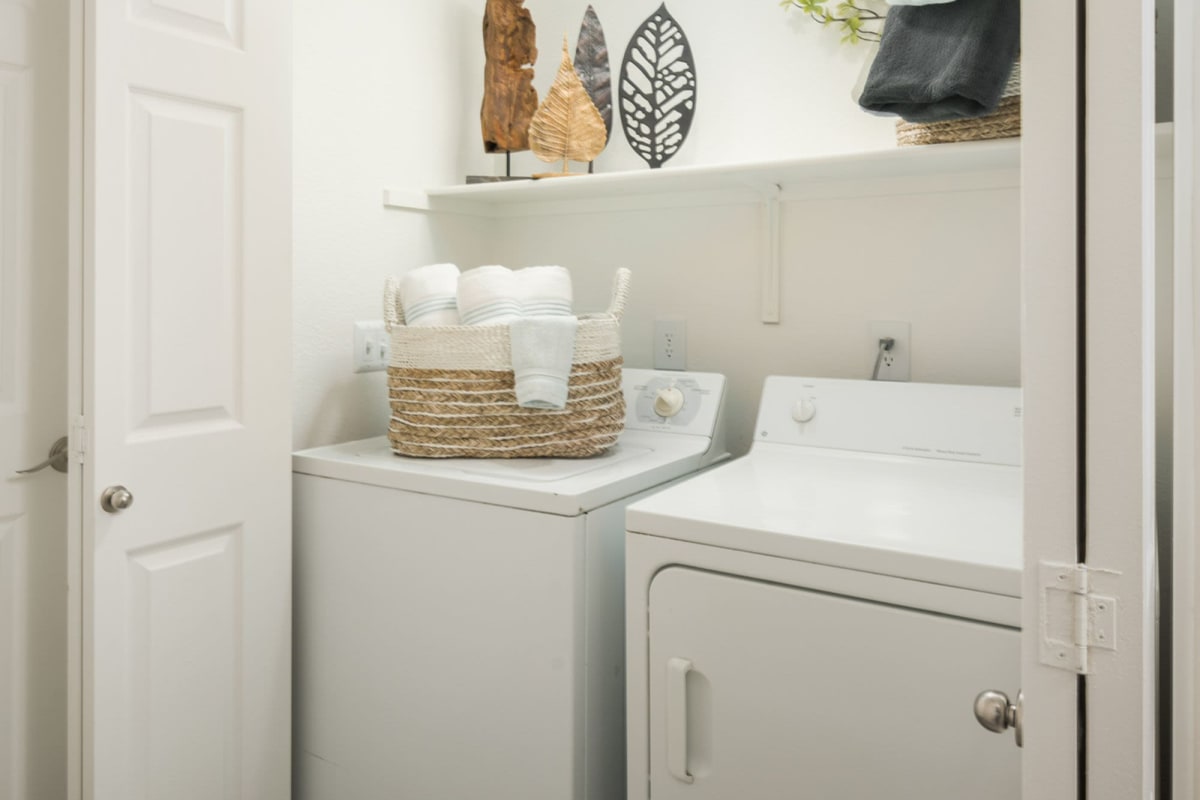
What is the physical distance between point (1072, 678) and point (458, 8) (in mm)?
2090

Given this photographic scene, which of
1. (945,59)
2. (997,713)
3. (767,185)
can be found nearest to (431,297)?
(767,185)

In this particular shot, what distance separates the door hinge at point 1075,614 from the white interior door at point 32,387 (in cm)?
152

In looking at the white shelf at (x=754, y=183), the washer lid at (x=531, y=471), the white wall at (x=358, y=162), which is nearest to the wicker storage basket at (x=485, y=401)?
the washer lid at (x=531, y=471)

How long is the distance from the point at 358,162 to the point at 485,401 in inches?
28.3

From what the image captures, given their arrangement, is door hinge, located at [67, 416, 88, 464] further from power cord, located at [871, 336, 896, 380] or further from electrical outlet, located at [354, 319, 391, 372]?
power cord, located at [871, 336, 896, 380]

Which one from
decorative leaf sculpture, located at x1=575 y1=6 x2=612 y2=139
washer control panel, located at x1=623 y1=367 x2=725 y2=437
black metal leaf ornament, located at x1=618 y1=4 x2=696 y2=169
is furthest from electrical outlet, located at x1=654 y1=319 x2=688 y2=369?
decorative leaf sculpture, located at x1=575 y1=6 x2=612 y2=139

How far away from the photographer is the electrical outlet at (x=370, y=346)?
192 centimetres

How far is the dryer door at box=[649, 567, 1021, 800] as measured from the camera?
3.22 ft

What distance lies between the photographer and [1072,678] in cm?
57

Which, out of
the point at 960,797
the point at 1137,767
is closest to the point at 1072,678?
the point at 1137,767

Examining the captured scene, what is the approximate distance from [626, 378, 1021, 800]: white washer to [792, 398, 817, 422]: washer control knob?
0.92 feet

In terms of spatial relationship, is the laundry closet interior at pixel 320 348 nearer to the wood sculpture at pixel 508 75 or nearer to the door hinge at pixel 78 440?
the door hinge at pixel 78 440

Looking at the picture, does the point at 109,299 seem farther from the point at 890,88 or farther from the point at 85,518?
the point at 890,88

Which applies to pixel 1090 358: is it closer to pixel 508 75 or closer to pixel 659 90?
pixel 659 90
